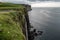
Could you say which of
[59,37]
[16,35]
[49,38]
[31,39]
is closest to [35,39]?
[31,39]

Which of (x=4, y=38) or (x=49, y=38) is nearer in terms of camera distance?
(x=4, y=38)

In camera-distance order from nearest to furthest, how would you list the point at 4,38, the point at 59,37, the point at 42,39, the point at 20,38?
1. the point at 4,38
2. the point at 20,38
3. the point at 42,39
4. the point at 59,37

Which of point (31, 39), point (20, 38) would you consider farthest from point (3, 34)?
point (31, 39)

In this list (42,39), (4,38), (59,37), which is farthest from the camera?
(59,37)

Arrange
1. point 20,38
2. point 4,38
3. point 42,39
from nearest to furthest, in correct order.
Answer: point 4,38
point 20,38
point 42,39

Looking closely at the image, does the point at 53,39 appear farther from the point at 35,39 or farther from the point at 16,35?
the point at 16,35

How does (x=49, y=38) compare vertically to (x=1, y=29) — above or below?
below

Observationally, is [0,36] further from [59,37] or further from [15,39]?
[59,37]

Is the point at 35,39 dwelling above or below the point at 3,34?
below

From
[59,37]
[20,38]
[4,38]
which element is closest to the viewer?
[4,38]

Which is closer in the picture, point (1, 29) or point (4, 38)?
point (4, 38)
